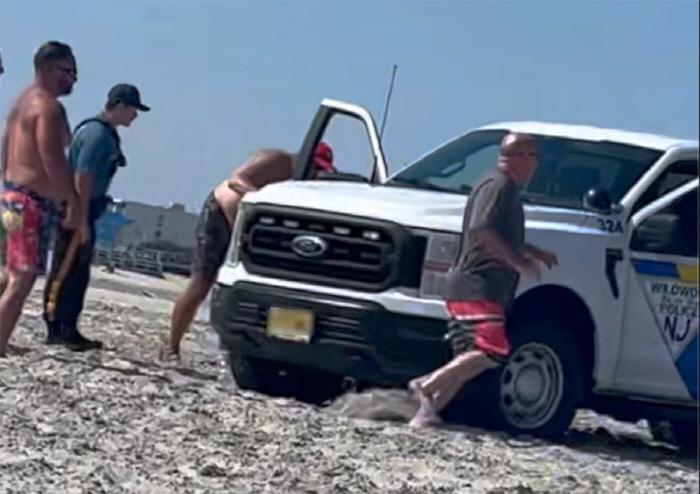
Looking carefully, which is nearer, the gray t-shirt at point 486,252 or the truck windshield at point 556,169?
the gray t-shirt at point 486,252

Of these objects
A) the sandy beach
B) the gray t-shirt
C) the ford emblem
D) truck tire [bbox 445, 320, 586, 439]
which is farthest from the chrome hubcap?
the ford emblem

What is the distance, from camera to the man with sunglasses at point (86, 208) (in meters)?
9.90

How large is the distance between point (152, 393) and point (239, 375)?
115 cm

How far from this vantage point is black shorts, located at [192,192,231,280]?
1045 centimetres

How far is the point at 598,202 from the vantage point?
29.0 ft

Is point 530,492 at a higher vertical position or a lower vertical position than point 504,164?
lower

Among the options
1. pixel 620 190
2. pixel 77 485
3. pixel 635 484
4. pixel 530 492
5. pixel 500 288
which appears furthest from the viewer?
pixel 620 190

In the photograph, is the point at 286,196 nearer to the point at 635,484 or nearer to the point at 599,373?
the point at 599,373

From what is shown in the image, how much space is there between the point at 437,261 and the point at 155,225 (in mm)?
26876

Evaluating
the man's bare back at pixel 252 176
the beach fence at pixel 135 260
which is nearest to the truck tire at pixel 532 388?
the man's bare back at pixel 252 176

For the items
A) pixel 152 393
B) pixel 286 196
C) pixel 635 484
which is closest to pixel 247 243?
pixel 286 196

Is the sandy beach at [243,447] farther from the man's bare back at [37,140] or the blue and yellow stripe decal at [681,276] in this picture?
the man's bare back at [37,140]

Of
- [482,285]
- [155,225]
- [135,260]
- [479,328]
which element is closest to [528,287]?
[482,285]

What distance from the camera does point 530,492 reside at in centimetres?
693
